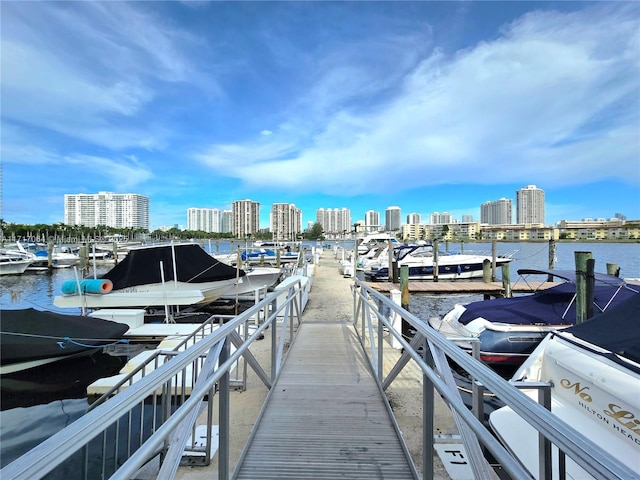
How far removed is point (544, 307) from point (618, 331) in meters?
4.33

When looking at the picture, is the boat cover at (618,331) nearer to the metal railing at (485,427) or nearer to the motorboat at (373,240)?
the metal railing at (485,427)

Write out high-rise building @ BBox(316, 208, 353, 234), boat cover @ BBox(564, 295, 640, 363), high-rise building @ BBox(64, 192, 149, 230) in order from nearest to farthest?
boat cover @ BBox(564, 295, 640, 363) → high-rise building @ BBox(316, 208, 353, 234) → high-rise building @ BBox(64, 192, 149, 230)

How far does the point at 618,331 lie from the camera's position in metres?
3.96

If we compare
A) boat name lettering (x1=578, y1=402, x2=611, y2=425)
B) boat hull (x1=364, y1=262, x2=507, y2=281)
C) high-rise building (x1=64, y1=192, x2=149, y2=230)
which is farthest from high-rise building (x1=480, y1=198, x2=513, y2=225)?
boat name lettering (x1=578, y1=402, x2=611, y2=425)

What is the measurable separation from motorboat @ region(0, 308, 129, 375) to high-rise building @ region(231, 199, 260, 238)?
8266 cm

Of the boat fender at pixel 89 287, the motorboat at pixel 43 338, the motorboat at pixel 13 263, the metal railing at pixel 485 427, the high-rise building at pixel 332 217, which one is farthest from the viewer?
the high-rise building at pixel 332 217

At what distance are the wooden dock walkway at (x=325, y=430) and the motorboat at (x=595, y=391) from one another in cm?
146

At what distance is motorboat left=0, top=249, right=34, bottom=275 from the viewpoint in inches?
1122

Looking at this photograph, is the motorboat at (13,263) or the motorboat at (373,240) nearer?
the motorboat at (13,263)

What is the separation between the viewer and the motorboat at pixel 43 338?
7.14m

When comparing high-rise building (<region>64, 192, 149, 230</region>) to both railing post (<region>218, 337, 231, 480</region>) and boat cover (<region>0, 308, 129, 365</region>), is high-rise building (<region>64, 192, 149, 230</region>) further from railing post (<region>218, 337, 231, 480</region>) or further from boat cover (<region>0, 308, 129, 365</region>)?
railing post (<region>218, 337, 231, 480</region>)

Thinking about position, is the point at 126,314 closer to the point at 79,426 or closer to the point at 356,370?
the point at 356,370

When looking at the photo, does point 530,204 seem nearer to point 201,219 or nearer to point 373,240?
point 373,240

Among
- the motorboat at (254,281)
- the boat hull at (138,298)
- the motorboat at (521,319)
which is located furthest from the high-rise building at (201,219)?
→ the motorboat at (521,319)
